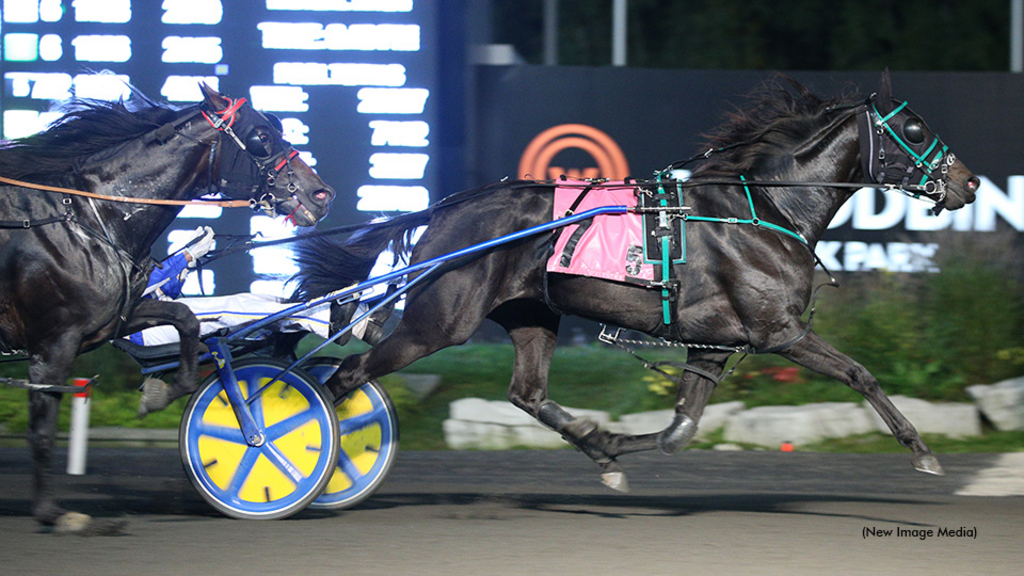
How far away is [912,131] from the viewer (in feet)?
19.2

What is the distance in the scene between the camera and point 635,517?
5980 millimetres

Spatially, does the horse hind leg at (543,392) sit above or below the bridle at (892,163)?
below

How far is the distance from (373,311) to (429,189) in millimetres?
3332

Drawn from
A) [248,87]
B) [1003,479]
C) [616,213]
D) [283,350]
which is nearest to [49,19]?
[248,87]

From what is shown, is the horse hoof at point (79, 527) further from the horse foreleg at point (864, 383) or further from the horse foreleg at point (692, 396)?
the horse foreleg at point (864, 383)

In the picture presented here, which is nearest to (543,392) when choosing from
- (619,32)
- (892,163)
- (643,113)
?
(892,163)

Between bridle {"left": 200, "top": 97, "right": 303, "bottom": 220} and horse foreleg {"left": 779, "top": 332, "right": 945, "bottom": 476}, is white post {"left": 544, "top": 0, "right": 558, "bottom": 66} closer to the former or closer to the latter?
bridle {"left": 200, "top": 97, "right": 303, "bottom": 220}

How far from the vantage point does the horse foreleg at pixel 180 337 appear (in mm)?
5664

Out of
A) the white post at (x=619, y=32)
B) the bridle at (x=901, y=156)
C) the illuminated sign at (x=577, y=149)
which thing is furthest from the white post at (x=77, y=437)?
the white post at (x=619, y=32)

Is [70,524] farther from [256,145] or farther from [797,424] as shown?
[797,424]

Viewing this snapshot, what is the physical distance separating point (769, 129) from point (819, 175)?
1.14 ft

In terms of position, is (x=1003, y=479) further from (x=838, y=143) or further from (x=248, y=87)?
(x=248, y=87)

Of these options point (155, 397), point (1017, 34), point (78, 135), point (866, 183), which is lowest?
point (155, 397)

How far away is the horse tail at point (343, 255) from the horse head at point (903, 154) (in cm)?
223
